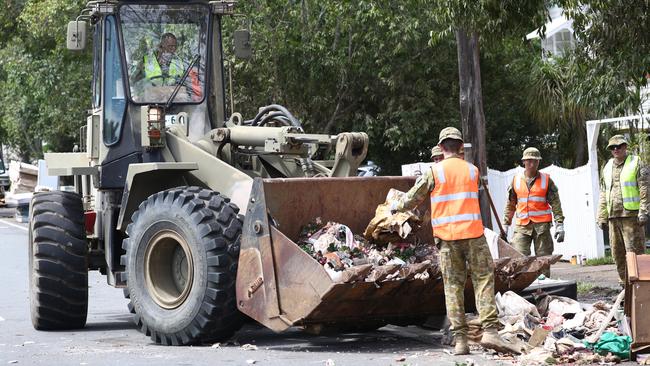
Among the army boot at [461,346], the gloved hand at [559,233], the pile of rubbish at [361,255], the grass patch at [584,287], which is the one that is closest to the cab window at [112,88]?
the pile of rubbish at [361,255]

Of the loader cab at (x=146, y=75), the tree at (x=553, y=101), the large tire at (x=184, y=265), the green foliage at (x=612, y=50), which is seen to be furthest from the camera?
the tree at (x=553, y=101)

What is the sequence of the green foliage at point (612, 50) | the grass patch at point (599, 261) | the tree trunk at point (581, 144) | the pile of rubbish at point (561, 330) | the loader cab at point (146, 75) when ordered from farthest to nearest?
the tree trunk at point (581, 144)
the grass patch at point (599, 261)
the green foliage at point (612, 50)
the loader cab at point (146, 75)
the pile of rubbish at point (561, 330)

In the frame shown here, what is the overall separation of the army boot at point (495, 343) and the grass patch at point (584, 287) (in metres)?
4.70

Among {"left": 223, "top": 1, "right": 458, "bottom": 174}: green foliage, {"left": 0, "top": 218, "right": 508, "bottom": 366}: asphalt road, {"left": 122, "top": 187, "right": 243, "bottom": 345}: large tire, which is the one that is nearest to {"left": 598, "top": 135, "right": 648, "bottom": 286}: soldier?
{"left": 0, "top": 218, "right": 508, "bottom": 366}: asphalt road

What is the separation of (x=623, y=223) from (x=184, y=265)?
4.91m

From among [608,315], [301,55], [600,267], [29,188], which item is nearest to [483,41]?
[608,315]

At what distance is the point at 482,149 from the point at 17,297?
6748 mm

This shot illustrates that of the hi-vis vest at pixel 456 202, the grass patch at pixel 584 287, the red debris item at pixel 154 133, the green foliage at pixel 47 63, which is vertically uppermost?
the green foliage at pixel 47 63

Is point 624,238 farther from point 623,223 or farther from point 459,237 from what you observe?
point 459,237

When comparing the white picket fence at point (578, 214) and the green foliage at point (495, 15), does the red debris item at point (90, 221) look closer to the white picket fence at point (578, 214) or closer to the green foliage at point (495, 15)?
the green foliage at point (495, 15)

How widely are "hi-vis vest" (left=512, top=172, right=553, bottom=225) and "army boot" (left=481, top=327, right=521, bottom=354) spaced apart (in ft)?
12.5

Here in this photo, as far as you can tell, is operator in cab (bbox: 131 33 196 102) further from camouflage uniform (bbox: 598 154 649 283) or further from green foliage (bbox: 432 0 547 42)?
camouflage uniform (bbox: 598 154 649 283)

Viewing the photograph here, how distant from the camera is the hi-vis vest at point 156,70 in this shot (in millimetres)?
11328

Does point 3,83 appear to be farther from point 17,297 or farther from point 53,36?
point 17,297
